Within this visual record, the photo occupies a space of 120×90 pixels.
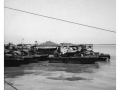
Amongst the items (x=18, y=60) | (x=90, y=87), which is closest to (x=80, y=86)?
(x=90, y=87)

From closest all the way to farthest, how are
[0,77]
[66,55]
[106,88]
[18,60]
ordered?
[0,77], [106,88], [18,60], [66,55]

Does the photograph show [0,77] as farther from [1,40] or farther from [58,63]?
[58,63]

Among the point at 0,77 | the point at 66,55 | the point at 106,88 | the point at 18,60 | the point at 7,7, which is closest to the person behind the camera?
the point at 0,77

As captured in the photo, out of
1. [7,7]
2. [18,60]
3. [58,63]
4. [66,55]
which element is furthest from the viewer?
[66,55]

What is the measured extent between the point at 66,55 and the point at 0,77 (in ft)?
42.4

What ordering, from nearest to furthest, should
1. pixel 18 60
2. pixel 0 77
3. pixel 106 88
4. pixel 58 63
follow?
pixel 0 77 → pixel 106 88 → pixel 18 60 → pixel 58 63
